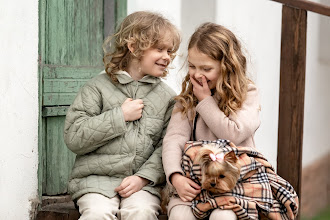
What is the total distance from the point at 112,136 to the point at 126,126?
4.8 inches

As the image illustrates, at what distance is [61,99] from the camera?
4090 mm

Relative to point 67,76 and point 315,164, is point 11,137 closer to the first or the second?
point 67,76

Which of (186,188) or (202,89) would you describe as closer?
(186,188)

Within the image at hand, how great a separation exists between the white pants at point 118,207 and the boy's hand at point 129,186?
0.07 ft

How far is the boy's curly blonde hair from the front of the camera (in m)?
3.49

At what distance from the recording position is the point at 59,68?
4.07 metres

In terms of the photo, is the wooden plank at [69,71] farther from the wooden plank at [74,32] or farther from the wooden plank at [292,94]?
the wooden plank at [292,94]

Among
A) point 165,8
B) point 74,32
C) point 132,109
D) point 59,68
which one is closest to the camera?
point 132,109

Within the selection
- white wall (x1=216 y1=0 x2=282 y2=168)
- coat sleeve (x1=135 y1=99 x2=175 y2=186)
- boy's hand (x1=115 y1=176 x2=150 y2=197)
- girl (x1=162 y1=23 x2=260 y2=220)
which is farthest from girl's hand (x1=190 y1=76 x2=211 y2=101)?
white wall (x1=216 y1=0 x2=282 y2=168)

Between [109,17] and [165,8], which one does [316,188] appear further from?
[109,17]

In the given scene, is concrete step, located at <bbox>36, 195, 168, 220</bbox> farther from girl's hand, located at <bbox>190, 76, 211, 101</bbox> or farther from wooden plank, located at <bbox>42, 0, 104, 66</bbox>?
wooden plank, located at <bbox>42, 0, 104, 66</bbox>

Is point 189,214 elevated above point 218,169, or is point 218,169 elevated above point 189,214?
point 218,169

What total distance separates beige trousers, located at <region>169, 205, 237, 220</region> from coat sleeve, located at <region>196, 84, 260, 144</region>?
0.40 meters

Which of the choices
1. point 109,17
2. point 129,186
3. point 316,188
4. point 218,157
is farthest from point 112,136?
point 316,188
